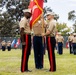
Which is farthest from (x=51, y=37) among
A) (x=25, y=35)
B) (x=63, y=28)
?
(x=63, y=28)

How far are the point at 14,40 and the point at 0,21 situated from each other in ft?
43.0

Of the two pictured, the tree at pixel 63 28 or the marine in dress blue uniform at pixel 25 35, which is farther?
the tree at pixel 63 28

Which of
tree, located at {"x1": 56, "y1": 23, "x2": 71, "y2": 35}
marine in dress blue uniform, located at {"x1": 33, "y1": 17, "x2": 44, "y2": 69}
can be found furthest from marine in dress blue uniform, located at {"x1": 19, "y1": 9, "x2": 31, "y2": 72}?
tree, located at {"x1": 56, "y1": 23, "x2": 71, "y2": 35}

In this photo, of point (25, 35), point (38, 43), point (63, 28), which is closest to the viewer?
point (25, 35)

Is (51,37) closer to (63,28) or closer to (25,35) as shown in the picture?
(25,35)

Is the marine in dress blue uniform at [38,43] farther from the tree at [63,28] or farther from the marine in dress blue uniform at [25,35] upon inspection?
the tree at [63,28]

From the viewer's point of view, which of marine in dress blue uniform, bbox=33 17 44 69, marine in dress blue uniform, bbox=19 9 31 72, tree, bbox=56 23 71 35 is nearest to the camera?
marine in dress blue uniform, bbox=19 9 31 72

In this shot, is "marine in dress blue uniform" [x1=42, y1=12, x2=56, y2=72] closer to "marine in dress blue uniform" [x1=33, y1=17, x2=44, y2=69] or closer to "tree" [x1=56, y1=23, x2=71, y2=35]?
"marine in dress blue uniform" [x1=33, y1=17, x2=44, y2=69]

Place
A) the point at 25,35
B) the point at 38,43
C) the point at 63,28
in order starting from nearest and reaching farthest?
the point at 25,35
the point at 38,43
the point at 63,28

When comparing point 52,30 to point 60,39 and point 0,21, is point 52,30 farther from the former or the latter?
point 0,21

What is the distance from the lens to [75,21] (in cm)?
7656

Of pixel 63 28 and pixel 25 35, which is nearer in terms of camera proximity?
pixel 25 35

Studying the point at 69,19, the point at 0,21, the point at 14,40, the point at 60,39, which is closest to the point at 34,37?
the point at 60,39

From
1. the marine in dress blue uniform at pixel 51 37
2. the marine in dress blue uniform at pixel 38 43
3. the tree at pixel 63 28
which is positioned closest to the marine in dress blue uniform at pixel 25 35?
the marine in dress blue uniform at pixel 51 37
